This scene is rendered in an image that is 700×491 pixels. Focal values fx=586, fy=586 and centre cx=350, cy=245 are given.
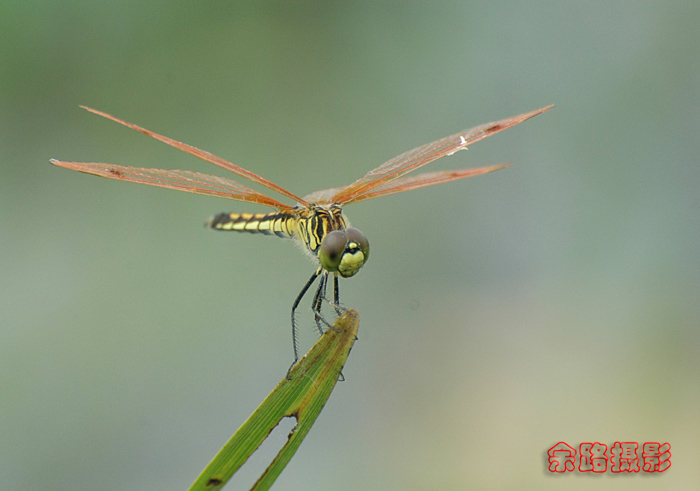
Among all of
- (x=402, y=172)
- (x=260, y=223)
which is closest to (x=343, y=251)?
(x=402, y=172)

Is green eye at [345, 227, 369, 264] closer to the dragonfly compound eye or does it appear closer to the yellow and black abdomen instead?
the dragonfly compound eye

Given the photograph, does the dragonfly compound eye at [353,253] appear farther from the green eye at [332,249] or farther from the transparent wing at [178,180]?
the transparent wing at [178,180]

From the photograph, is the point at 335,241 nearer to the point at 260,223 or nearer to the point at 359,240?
the point at 359,240

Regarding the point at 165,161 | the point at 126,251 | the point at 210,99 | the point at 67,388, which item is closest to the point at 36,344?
the point at 67,388

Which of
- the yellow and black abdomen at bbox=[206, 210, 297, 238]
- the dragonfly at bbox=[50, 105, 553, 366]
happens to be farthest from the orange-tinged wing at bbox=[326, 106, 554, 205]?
the yellow and black abdomen at bbox=[206, 210, 297, 238]

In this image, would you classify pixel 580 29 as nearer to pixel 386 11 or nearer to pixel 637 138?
pixel 637 138

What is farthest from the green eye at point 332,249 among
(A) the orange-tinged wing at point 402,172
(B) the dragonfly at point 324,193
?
(A) the orange-tinged wing at point 402,172

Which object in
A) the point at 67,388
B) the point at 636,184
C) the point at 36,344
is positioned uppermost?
the point at 636,184
